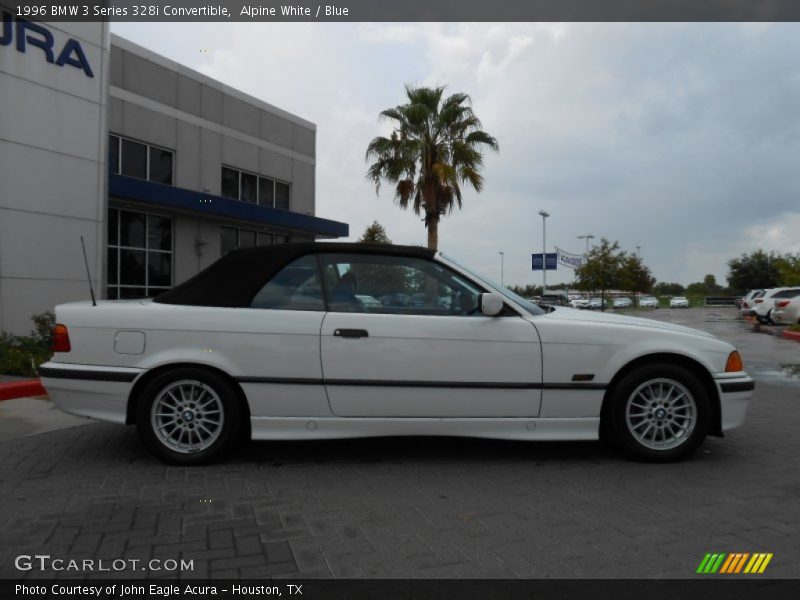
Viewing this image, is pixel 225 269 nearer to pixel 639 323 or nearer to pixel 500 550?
pixel 500 550

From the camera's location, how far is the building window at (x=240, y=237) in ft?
62.4

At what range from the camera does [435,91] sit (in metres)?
21.5

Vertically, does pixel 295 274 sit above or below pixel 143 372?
above

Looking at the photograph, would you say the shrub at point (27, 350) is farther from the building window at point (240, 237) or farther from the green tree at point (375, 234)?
the green tree at point (375, 234)

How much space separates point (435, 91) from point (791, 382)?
51.8 ft

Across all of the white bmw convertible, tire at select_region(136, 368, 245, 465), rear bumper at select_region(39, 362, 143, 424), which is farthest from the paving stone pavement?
rear bumper at select_region(39, 362, 143, 424)

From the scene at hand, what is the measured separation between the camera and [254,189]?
67.0 ft

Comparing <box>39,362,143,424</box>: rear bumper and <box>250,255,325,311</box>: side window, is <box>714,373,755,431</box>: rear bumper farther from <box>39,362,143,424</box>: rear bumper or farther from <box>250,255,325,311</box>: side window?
<box>39,362,143,424</box>: rear bumper

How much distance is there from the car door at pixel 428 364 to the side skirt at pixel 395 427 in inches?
2.1

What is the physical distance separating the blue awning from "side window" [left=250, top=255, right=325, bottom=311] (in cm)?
1092

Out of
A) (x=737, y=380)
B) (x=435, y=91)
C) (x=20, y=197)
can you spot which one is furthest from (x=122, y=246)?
(x=737, y=380)

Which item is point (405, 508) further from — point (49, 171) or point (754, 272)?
point (754, 272)

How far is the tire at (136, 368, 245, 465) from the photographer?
4.32 metres
